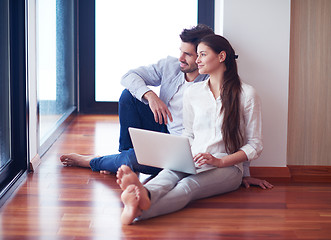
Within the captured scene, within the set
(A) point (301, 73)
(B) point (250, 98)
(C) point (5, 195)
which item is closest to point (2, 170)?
(C) point (5, 195)

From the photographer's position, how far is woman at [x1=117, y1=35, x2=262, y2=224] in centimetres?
247

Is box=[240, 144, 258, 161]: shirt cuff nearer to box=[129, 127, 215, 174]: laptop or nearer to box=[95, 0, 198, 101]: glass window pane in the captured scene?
box=[129, 127, 215, 174]: laptop

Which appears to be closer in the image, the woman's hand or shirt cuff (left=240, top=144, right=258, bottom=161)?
the woman's hand

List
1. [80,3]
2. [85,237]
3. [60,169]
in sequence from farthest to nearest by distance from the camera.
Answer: [80,3] < [60,169] < [85,237]

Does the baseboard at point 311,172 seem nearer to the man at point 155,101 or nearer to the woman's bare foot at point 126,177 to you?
the man at point 155,101

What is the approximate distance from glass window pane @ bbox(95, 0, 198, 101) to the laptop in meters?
3.22

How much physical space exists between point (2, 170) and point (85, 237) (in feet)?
2.97

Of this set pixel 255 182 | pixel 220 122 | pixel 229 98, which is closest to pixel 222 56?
pixel 229 98

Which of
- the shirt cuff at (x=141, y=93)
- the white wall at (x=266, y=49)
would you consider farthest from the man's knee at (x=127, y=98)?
the white wall at (x=266, y=49)

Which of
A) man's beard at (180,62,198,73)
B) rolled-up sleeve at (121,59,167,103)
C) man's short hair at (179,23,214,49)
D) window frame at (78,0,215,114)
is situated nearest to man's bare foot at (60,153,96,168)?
rolled-up sleeve at (121,59,167,103)

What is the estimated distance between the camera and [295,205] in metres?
2.43

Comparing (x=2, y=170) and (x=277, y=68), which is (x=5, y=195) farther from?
(x=277, y=68)

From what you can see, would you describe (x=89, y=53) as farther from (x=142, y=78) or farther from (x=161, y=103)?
(x=161, y=103)

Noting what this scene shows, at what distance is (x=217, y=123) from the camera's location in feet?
8.35
